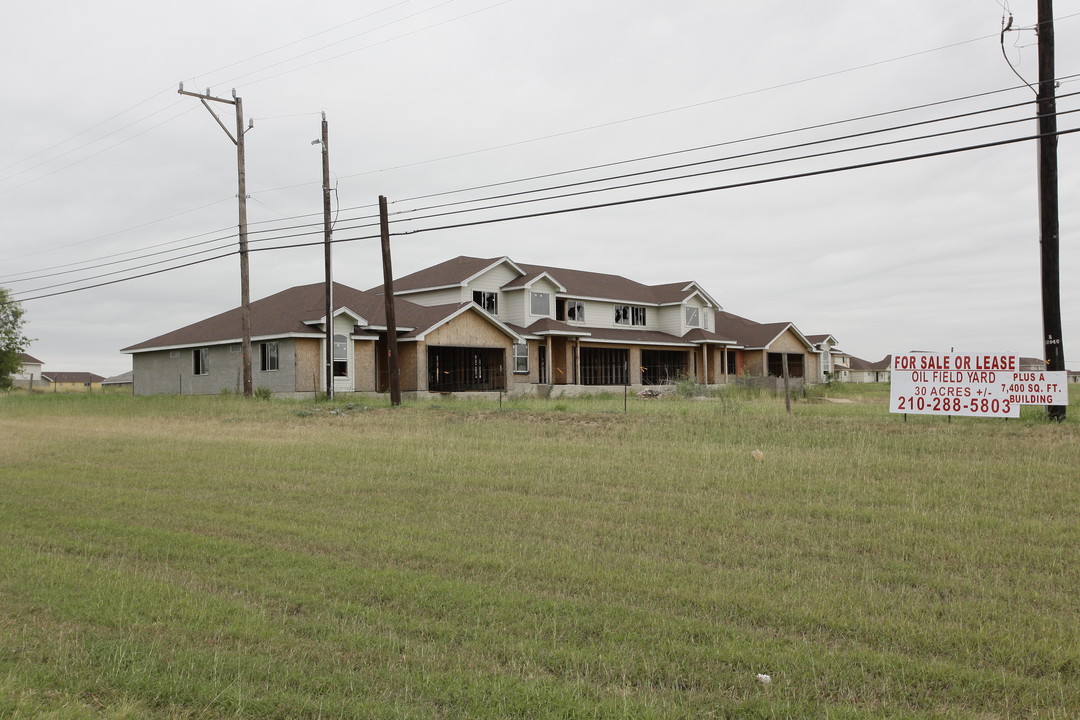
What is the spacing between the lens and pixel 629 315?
54.2 meters

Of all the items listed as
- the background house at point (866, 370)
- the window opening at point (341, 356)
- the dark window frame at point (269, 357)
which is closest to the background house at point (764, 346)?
the window opening at point (341, 356)

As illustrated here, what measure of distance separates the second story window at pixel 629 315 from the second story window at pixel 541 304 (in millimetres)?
6603

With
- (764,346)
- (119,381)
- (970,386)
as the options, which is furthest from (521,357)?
(119,381)

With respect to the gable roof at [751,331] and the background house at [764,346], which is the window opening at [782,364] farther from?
the gable roof at [751,331]

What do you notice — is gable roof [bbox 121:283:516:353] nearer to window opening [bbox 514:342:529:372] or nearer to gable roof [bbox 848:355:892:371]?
window opening [bbox 514:342:529:372]

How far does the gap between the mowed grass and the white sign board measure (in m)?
2.73

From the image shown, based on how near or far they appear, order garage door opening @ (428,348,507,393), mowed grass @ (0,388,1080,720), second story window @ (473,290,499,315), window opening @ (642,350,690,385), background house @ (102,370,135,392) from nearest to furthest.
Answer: mowed grass @ (0,388,1080,720)
garage door opening @ (428,348,507,393)
second story window @ (473,290,499,315)
window opening @ (642,350,690,385)
background house @ (102,370,135,392)

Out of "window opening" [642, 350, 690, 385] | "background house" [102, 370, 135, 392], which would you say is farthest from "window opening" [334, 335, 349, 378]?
"background house" [102, 370, 135, 392]

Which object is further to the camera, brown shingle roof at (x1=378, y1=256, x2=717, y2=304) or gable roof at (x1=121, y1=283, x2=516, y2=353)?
brown shingle roof at (x1=378, y1=256, x2=717, y2=304)

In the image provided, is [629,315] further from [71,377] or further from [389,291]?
[71,377]

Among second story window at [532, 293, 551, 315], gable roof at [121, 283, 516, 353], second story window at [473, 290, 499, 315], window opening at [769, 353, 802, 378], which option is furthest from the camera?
Answer: window opening at [769, 353, 802, 378]

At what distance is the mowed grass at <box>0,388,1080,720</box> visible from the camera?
5496mm

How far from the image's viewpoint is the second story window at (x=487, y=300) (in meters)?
46.6

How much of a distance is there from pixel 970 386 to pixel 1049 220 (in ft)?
13.9
